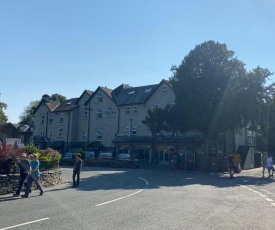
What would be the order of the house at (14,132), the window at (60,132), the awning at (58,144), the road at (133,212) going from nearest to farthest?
the road at (133,212) < the awning at (58,144) < the window at (60,132) < the house at (14,132)

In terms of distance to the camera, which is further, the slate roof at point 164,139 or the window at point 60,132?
the window at point 60,132

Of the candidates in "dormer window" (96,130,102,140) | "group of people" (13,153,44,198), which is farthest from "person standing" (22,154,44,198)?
"dormer window" (96,130,102,140)

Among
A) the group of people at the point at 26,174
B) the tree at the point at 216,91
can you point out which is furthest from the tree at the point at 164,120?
the group of people at the point at 26,174

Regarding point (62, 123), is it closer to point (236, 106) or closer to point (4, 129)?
point (4, 129)

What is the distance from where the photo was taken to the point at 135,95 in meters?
Result: 49.6

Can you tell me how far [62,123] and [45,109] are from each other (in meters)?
6.28

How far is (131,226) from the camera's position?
7.73 m

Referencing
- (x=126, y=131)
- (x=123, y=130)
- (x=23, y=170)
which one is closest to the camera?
(x=23, y=170)

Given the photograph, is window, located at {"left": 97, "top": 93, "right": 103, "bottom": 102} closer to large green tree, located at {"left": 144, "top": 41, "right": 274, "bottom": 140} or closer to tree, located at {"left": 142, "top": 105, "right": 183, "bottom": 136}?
tree, located at {"left": 142, "top": 105, "right": 183, "bottom": 136}

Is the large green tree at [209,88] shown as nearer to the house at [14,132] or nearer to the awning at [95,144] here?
the awning at [95,144]

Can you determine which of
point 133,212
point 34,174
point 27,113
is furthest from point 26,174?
point 27,113

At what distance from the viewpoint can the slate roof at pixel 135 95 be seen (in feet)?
155

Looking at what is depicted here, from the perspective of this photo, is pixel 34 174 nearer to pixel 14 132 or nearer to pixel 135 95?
pixel 135 95

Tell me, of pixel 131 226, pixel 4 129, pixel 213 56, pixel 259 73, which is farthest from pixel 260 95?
pixel 4 129
